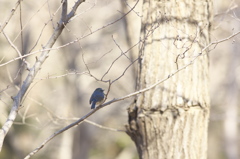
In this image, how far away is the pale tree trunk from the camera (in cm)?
374

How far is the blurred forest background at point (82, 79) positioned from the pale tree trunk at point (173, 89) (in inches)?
76.6

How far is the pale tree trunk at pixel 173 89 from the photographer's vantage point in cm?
374

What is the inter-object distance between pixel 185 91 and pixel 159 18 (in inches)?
25.0

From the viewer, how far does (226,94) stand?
44.8 feet

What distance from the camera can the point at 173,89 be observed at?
378 centimetres

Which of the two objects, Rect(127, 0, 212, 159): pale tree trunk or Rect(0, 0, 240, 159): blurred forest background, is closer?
Rect(127, 0, 212, 159): pale tree trunk

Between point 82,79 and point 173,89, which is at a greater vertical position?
point 82,79

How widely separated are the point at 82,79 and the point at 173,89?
6.09 metres

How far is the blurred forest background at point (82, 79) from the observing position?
857cm

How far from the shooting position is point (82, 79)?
32.0 feet

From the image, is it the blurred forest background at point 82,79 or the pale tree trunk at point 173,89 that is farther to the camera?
the blurred forest background at point 82,79

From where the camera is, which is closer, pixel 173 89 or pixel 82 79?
pixel 173 89

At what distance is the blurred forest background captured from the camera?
857cm

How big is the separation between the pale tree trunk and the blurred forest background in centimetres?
195
